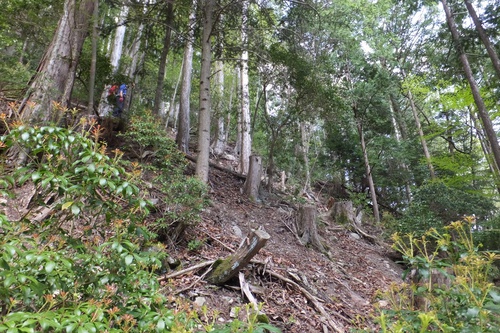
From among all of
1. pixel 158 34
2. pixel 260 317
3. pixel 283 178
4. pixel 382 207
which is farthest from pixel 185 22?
pixel 382 207

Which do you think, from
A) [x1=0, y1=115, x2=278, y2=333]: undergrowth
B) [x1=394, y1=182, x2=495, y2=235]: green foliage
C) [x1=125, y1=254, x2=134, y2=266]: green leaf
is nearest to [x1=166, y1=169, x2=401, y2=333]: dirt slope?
[x1=0, y1=115, x2=278, y2=333]: undergrowth

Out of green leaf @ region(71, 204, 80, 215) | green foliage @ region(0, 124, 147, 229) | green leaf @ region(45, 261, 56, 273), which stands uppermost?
green foliage @ region(0, 124, 147, 229)

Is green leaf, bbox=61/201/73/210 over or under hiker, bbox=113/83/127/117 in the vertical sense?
under

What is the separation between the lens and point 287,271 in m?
4.68

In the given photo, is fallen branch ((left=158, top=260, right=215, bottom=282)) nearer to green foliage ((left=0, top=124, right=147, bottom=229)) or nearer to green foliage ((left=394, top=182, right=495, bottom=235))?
green foliage ((left=0, top=124, right=147, bottom=229))

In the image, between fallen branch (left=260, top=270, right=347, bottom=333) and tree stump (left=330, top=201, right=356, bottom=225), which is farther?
tree stump (left=330, top=201, right=356, bottom=225)

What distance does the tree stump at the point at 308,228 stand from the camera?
689cm

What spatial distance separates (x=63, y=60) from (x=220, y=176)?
16.6 feet

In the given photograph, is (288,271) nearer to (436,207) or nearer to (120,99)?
(120,99)

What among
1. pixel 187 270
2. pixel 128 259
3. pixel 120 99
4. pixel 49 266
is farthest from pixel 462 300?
pixel 120 99

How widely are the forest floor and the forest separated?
5cm

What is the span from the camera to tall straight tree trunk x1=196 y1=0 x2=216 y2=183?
6656 millimetres

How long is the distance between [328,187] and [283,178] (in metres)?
4.54

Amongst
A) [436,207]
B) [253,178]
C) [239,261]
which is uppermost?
[253,178]
